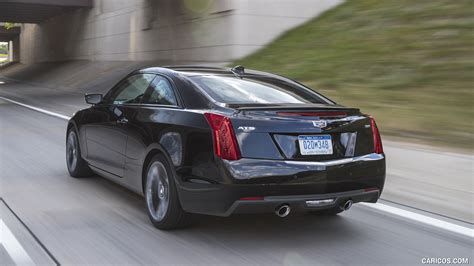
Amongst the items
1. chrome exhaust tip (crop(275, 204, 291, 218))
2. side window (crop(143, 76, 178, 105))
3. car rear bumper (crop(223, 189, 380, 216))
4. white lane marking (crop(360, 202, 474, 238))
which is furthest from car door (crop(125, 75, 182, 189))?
white lane marking (crop(360, 202, 474, 238))

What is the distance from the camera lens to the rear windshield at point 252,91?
517 cm

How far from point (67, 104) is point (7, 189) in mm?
13670

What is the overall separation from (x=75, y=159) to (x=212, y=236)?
3.17 meters

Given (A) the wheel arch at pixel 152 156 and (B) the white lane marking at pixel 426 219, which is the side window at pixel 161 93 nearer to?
(A) the wheel arch at pixel 152 156

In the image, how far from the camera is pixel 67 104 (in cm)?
1989

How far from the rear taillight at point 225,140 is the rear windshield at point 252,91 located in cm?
47

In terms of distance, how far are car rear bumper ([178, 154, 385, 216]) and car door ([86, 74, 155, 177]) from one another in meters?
1.51

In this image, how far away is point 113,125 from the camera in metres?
6.21

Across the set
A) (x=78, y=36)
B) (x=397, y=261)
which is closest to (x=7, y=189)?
(x=397, y=261)

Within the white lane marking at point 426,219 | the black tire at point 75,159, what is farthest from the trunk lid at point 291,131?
the black tire at point 75,159

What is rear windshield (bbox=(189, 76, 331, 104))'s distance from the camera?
5.17m

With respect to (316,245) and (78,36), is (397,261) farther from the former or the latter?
(78,36)

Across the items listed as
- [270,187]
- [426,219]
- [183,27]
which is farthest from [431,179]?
[183,27]

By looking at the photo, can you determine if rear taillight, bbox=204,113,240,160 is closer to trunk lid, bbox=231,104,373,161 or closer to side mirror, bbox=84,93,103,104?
trunk lid, bbox=231,104,373,161
